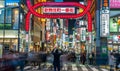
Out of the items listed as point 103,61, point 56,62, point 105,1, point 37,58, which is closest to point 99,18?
point 105,1

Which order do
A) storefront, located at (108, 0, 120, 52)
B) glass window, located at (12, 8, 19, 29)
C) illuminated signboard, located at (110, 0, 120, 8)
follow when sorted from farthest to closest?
glass window, located at (12, 8, 19, 29)
illuminated signboard, located at (110, 0, 120, 8)
storefront, located at (108, 0, 120, 52)

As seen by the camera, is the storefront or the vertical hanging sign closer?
the vertical hanging sign

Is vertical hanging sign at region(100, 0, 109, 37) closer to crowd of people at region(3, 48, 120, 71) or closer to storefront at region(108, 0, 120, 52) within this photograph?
storefront at region(108, 0, 120, 52)

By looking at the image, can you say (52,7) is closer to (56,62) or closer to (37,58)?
(37,58)

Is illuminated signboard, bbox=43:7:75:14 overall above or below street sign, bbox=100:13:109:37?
above

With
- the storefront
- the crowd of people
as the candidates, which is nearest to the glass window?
the crowd of people

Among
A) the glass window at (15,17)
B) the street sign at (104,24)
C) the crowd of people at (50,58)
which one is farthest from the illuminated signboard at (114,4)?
the glass window at (15,17)

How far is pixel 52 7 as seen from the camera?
157 feet

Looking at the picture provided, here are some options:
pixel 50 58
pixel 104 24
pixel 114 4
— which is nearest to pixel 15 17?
pixel 114 4

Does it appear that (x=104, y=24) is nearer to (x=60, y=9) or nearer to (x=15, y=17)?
(x=60, y=9)

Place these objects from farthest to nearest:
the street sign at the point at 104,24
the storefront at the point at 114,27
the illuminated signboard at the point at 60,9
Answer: the storefront at the point at 114,27
the street sign at the point at 104,24
the illuminated signboard at the point at 60,9

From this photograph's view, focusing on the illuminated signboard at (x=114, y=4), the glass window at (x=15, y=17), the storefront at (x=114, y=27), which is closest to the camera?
the storefront at (x=114, y=27)

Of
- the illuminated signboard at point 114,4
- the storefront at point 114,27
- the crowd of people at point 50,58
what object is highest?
the illuminated signboard at point 114,4

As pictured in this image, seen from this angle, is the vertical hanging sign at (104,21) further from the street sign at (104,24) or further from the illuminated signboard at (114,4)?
the illuminated signboard at (114,4)
